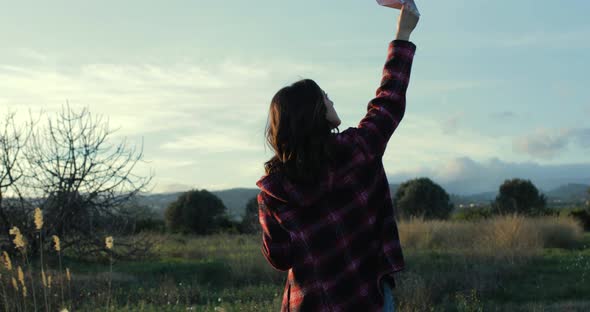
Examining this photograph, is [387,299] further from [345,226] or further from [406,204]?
[406,204]

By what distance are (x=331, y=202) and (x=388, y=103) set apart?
0.41m

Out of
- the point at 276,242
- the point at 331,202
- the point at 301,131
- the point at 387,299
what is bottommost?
the point at 387,299

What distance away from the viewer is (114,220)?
13344 mm

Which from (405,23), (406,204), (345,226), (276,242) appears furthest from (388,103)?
(406,204)

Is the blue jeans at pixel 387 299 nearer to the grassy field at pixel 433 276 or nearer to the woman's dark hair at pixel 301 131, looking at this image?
the woman's dark hair at pixel 301 131

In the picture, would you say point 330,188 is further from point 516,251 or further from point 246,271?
point 516,251

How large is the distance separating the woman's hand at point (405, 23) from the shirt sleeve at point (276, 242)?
80 cm

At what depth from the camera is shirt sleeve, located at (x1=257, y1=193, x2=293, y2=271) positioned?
2529 mm

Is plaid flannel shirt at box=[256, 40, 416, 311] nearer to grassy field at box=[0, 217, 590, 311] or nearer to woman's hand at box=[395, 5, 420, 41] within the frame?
woman's hand at box=[395, 5, 420, 41]

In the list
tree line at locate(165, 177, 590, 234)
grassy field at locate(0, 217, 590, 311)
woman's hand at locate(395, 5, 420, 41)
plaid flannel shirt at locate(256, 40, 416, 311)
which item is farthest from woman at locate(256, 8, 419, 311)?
tree line at locate(165, 177, 590, 234)

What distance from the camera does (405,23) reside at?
8.52ft

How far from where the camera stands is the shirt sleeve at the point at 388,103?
Answer: 2467 millimetres

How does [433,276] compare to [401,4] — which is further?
[433,276]

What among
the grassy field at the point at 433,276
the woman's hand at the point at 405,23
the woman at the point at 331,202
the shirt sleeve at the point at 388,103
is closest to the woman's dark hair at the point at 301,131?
the woman at the point at 331,202
